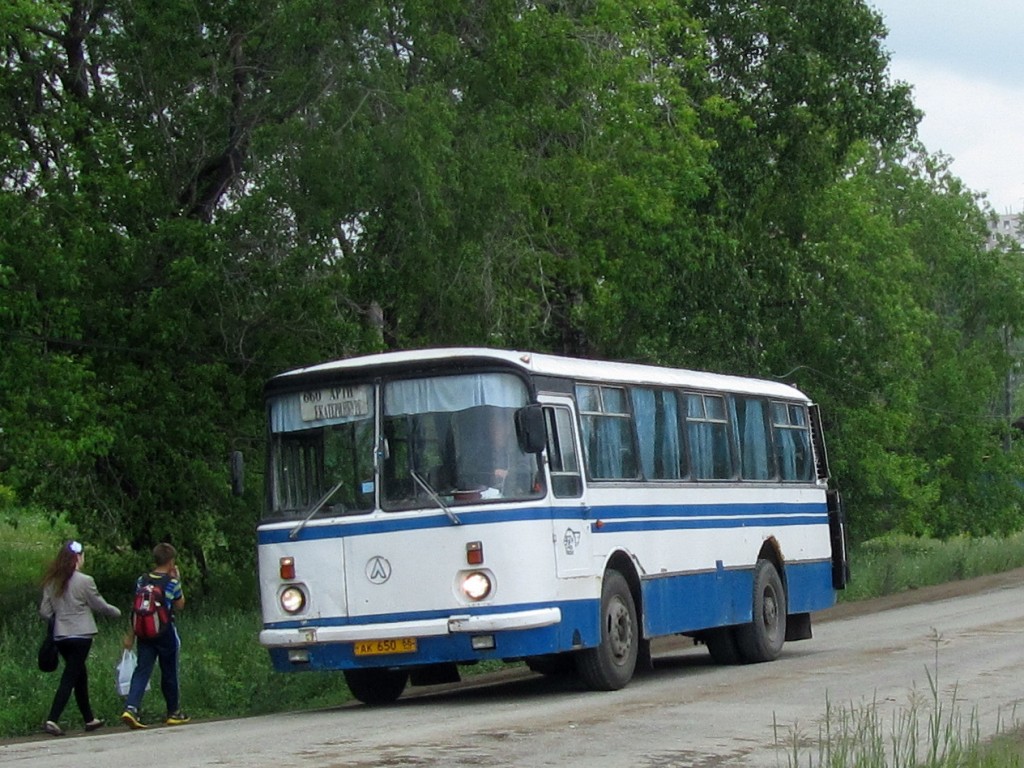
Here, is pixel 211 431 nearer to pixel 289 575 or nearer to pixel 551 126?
pixel 551 126

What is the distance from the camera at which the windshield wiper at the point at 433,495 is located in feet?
49.9

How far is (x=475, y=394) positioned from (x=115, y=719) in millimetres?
4402

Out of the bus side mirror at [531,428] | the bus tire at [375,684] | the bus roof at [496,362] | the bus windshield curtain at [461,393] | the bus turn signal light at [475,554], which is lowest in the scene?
the bus tire at [375,684]

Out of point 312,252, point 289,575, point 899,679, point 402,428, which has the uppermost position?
point 312,252

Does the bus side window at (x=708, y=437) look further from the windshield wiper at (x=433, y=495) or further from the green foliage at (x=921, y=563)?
the green foliage at (x=921, y=563)

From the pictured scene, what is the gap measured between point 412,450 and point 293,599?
1.68 m

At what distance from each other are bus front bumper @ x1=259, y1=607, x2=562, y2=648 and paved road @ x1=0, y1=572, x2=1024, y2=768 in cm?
65

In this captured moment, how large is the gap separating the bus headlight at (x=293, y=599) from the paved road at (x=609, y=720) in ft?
3.05

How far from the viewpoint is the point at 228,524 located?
88.2 feet

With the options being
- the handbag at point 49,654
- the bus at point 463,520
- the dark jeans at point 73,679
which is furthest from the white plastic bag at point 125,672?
the bus at point 463,520

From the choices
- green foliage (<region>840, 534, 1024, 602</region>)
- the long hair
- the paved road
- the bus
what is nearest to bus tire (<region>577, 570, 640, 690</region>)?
the bus

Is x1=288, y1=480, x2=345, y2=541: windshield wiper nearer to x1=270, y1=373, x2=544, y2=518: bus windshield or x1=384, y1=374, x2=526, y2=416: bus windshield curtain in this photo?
x1=270, y1=373, x2=544, y2=518: bus windshield

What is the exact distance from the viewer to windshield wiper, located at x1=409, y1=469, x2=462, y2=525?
1521 cm

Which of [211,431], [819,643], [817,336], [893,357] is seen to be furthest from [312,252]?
[893,357]
